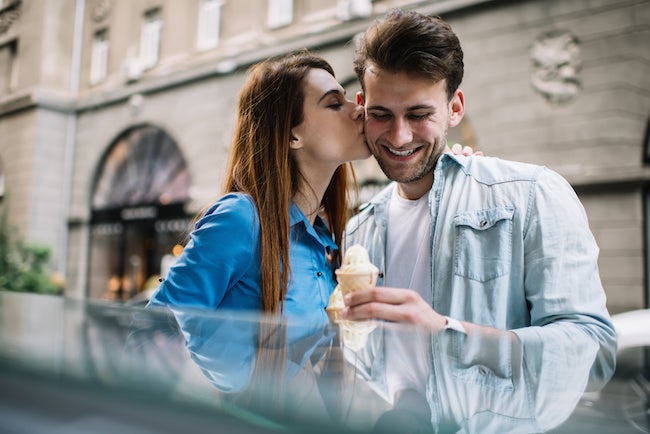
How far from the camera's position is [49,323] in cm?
70

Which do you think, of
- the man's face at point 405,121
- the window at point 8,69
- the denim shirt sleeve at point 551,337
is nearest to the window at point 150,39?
the window at point 8,69

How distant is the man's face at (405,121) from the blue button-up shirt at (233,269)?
494 millimetres

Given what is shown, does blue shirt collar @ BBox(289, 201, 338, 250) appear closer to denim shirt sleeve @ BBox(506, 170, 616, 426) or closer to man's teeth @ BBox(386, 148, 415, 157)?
man's teeth @ BBox(386, 148, 415, 157)

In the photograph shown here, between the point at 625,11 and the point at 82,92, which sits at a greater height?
the point at 82,92

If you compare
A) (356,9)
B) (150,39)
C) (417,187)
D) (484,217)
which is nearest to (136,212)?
(150,39)

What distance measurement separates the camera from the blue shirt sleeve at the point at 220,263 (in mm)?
1610

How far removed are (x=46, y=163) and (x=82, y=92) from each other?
5.91 ft

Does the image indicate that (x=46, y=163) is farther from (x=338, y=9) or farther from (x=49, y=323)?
(x=49, y=323)

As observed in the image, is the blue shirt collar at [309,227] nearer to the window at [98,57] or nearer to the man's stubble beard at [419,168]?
the man's stubble beard at [419,168]

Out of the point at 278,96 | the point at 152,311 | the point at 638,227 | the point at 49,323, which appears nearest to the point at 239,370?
the point at 49,323

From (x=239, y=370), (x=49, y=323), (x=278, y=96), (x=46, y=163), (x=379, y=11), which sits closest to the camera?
(x=239, y=370)

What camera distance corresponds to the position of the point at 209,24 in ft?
38.1

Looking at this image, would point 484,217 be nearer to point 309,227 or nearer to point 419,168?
point 419,168

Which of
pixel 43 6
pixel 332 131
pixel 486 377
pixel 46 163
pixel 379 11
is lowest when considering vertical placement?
pixel 486 377
